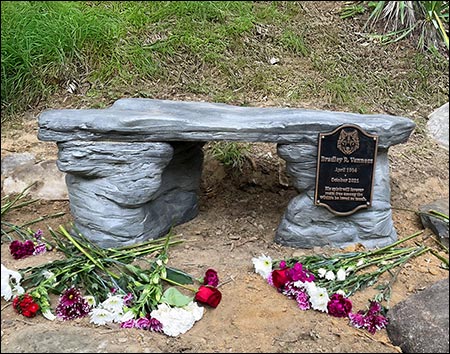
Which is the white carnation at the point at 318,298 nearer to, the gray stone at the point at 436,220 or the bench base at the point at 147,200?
the bench base at the point at 147,200

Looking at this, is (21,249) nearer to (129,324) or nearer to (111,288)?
(111,288)

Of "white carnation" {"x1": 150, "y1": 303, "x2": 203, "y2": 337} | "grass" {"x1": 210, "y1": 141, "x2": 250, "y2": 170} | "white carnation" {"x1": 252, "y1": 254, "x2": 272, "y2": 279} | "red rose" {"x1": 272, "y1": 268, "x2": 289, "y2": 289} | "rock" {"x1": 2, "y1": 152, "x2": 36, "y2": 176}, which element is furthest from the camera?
"grass" {"x1": 210, "y1": 141, "x2": 250, "y2": 170}

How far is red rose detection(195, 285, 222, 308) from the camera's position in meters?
2.27

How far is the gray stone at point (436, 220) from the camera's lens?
2.74 metres

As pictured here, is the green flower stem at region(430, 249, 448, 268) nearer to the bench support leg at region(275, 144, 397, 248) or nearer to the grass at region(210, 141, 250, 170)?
the bench support leg at region(275, 144, 397, 248)

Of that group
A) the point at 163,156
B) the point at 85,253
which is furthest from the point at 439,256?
the point at 85,253

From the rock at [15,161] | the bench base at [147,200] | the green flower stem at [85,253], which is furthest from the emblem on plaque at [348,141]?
the rock at [15,161]

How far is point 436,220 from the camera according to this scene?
2836 millimetres

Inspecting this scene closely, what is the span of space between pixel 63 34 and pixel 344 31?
1.99 meters

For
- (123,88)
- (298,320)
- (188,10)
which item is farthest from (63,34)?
(298,320)

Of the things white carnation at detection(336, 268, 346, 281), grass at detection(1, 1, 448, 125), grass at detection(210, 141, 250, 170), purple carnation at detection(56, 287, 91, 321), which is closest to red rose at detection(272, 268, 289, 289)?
white carnation at detection(336, 268, 346, 281)

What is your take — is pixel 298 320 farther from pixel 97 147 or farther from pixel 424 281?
pixel 97 147

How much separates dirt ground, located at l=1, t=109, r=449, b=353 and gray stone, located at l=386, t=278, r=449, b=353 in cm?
5

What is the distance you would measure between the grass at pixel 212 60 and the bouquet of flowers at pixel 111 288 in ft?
5.66
